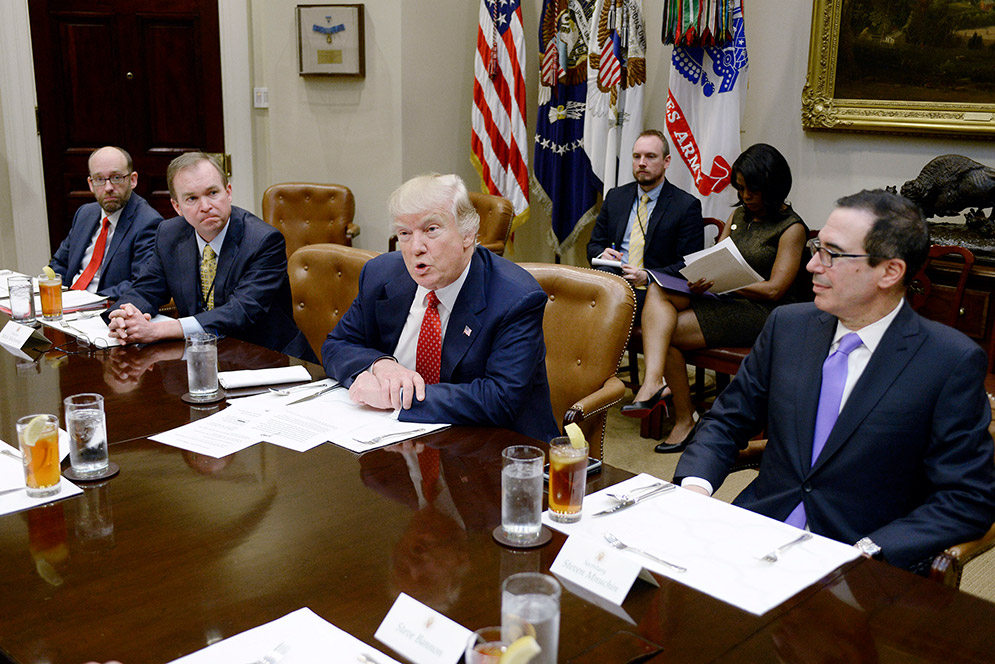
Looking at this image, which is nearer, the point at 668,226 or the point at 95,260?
the point at 95,260

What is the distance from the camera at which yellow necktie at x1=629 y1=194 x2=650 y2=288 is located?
4598 millimetres

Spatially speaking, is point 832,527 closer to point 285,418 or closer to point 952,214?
point 285,418

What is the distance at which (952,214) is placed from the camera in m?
3.89

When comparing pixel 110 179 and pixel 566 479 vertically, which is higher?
pixel 110 179

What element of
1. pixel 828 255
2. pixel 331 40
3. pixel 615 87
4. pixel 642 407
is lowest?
pixel 642 407

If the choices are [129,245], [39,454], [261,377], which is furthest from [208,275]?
[39,454]

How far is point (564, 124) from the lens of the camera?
546 cm

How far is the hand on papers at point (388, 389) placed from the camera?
201 centimetres

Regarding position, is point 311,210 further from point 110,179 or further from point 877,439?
point 877,439

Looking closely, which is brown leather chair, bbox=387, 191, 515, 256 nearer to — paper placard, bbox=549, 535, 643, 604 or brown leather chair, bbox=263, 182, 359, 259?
brown leather chair, bbox=263, 182, 359, 259

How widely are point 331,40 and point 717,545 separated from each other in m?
4.84

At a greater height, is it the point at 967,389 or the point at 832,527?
the point at 967,389

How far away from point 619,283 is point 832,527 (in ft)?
3.12

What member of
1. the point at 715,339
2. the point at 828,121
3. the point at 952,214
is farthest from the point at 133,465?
the point at 828,121
